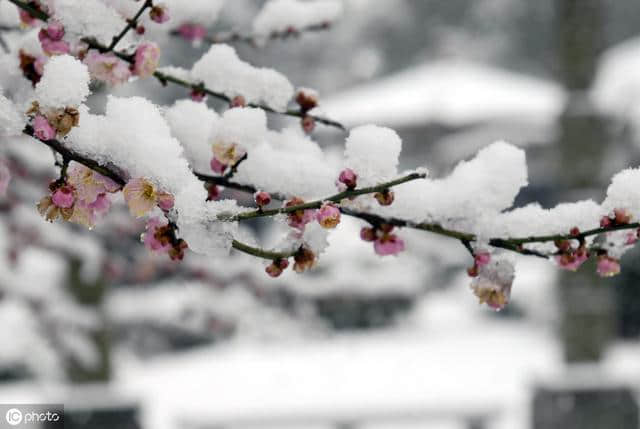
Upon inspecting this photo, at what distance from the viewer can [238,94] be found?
1.25m

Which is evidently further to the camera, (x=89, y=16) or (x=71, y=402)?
(x=71, y=402)

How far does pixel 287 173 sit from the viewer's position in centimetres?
106

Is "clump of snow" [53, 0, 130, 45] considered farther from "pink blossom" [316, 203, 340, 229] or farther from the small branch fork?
"pink blossom" [316, 203, 340, 229]

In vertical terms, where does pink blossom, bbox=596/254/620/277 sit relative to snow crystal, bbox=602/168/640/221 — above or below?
below

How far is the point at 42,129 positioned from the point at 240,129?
257 millimetres

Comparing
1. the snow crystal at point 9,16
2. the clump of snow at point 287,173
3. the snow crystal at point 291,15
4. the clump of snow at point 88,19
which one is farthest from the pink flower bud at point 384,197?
the snow crystal at point 9,16

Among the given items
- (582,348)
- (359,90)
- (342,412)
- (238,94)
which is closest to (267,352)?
(359,90)

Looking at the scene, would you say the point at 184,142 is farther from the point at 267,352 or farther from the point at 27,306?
the point at 267,352

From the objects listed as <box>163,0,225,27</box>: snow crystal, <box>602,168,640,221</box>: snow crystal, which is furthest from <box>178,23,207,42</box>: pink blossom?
<box>602,168,640,221</box>: snow crystal

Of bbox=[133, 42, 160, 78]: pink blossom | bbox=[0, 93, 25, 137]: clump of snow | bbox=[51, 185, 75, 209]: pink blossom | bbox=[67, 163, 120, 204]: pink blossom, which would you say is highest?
bbox=[133, 42, 160, 78]: pink blossom

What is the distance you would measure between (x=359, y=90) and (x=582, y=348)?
10.6 m

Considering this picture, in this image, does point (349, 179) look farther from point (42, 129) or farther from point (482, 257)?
point (42, 129)

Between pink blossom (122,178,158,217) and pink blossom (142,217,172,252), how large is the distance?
0.28 ft

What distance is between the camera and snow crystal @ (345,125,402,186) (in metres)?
1.00
